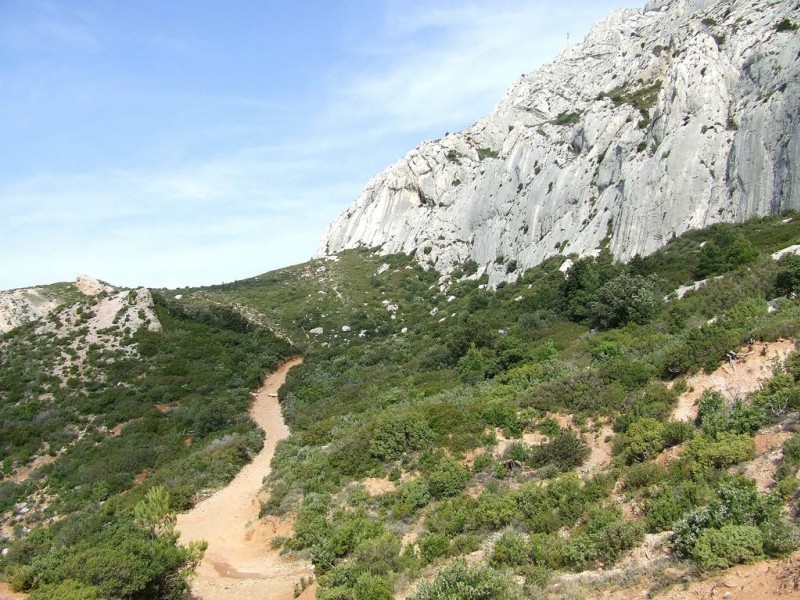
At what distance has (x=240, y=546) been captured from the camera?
16922 mm

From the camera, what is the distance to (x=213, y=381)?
36500 mm

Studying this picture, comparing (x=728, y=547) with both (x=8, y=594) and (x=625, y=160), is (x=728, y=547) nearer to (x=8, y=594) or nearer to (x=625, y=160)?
(x=8, y=594)

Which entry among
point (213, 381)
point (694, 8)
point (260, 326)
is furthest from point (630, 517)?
point (694, 8)

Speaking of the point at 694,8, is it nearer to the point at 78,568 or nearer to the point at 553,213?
the point at 553,213

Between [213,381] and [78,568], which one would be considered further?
[213,381]

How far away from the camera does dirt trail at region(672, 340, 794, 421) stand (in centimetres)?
1585

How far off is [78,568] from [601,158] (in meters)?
53.9

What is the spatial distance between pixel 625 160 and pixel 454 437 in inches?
1555

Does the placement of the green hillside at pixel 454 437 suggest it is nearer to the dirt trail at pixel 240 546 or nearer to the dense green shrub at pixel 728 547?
the dense green shrub at pixel 728 547

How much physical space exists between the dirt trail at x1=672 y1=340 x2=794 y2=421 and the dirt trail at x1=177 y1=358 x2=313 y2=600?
39.3 ft

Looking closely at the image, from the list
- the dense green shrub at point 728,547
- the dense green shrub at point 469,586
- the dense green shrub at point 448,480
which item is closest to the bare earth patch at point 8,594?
the dense green shrub at point 469,586

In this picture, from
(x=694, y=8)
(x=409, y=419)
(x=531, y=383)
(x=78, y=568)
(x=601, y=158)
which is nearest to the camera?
(x=78, y=568)

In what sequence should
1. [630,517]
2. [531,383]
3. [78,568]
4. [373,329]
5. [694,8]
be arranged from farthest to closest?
[694,8] → [373,329] → [531,383] → [630,517] → [78,568]

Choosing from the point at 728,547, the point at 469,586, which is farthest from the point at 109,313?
the point at 728,547
